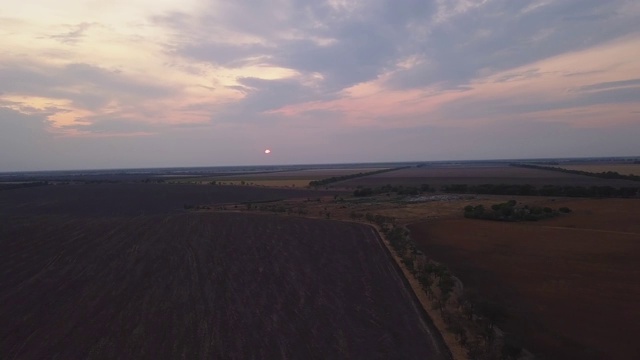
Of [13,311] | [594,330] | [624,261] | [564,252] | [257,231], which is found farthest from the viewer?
[257,231]

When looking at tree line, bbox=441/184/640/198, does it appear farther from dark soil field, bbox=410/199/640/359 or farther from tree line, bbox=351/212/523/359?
tree line, bbox=351/212/523/359

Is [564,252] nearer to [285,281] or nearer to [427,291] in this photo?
[427,291]

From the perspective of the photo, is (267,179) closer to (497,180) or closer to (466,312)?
(497,180)

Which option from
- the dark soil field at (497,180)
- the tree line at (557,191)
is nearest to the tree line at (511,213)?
the tree line at (557,191)

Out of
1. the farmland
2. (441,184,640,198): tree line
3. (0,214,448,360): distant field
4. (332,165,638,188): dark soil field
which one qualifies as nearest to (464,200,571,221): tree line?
the farmland

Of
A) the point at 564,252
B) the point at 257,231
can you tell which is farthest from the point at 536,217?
the point at 257,231

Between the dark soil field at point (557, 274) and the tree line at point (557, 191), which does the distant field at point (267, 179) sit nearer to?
the tree line at point (557, 191)
